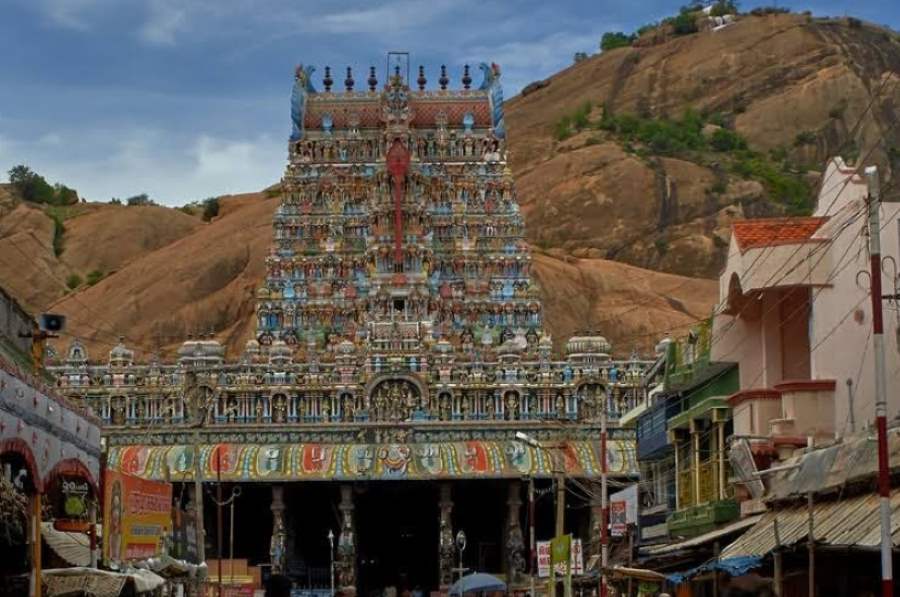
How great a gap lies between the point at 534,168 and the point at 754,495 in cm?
12636

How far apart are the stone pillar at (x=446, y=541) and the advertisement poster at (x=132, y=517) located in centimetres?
4337

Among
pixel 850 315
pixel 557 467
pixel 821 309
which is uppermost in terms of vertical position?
pixel 821 309

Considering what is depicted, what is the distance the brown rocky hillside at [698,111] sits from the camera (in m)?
154

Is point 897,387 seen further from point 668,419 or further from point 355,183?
point 355,183

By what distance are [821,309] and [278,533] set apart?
53.1 metres

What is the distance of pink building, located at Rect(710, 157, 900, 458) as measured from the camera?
37.7 meters

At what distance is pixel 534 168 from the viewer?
542 feet

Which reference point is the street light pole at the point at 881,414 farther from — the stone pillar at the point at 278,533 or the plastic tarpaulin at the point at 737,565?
the stone pillar at the point at 278,533

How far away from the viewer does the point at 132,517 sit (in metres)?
41.6

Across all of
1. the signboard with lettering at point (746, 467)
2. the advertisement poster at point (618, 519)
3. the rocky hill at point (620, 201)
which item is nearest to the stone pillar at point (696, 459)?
the advertisement poster at point (618, 519)

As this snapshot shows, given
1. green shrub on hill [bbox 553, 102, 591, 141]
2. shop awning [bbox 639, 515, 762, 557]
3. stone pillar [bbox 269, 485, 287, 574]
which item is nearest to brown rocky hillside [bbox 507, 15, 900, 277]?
green shrub on hill [bbox 553, 102, 591, 141]

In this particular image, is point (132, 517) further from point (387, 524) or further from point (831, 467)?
point (387, 524)

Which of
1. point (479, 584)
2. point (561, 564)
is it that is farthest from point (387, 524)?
point (561, 564)

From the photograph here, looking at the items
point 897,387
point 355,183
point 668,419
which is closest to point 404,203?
point 355,183
